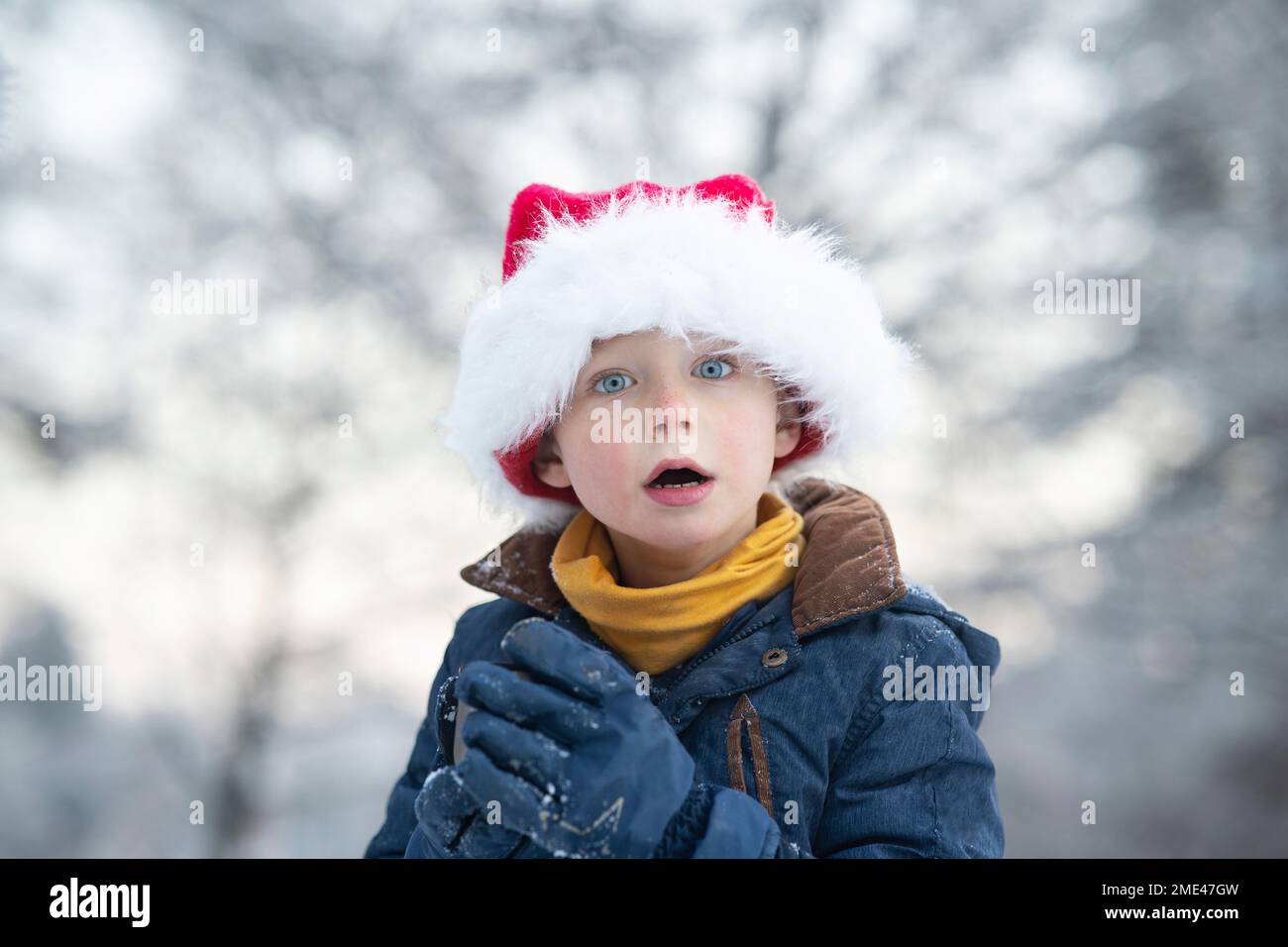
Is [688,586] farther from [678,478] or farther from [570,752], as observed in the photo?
[570,752]

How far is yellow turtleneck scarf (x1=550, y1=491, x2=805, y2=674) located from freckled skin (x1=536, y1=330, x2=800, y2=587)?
0.06 m

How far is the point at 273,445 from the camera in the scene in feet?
16.9

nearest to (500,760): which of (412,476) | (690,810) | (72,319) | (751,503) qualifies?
(690,810)

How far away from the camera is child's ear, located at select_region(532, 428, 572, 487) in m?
1.65

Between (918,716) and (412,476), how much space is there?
4.14 metres

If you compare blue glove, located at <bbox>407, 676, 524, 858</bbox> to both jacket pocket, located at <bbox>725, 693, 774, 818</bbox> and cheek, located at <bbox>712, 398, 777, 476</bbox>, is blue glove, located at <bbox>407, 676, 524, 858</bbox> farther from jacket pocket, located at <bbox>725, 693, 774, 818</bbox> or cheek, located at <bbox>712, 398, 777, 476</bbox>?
cheek, located at <bbox>712, 398, 777, 476</bbox>

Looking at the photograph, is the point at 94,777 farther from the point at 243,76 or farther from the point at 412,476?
the point at 243,76

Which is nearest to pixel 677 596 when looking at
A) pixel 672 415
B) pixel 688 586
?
pixel 688 586

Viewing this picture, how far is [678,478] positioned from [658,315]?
24 cm

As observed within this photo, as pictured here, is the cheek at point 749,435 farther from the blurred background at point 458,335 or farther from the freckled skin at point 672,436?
the blurred background at point 458,335

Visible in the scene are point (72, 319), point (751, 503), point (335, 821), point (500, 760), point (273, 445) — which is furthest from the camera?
point (335, 821)

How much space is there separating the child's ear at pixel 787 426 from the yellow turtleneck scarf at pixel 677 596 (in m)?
0.14

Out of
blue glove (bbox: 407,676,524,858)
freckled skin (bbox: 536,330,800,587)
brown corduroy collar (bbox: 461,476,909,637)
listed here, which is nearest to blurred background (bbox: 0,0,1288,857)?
brown corduroy collar (bbox: 461,476,909,637)

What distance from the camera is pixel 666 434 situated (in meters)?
1.35
